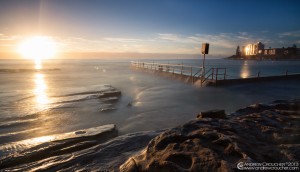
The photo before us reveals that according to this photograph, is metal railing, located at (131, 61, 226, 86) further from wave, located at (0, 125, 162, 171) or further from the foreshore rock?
wave, located at (0, 125, 162, 171)

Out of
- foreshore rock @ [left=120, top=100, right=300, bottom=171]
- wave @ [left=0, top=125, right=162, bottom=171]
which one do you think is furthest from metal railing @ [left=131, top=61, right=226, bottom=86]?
wave @ [left=0, top=125, right=162, bottom=171]

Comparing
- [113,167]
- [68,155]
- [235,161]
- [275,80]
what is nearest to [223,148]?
[235,161]

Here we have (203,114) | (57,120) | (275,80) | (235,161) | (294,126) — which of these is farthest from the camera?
(275,80)

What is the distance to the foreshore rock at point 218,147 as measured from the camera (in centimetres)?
239

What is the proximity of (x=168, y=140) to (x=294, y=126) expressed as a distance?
278 cm

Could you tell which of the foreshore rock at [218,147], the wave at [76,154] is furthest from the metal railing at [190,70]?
the wave at [76,154]

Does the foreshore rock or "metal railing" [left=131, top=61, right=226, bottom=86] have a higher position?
"metal railing" [left=131, top=61, right=226, bottom=86]

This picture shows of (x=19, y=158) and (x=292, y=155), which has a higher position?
(x=292, y=155)

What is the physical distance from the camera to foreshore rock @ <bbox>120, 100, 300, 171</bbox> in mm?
2395

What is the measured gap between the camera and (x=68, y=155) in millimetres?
3533

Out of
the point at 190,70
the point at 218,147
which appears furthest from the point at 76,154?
the point at 190,70

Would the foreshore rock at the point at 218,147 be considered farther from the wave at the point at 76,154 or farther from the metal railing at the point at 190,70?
the metal railing at the point at 190,70

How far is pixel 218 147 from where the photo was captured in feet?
9.04

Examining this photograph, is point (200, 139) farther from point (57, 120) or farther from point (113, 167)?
point (57, 120)
